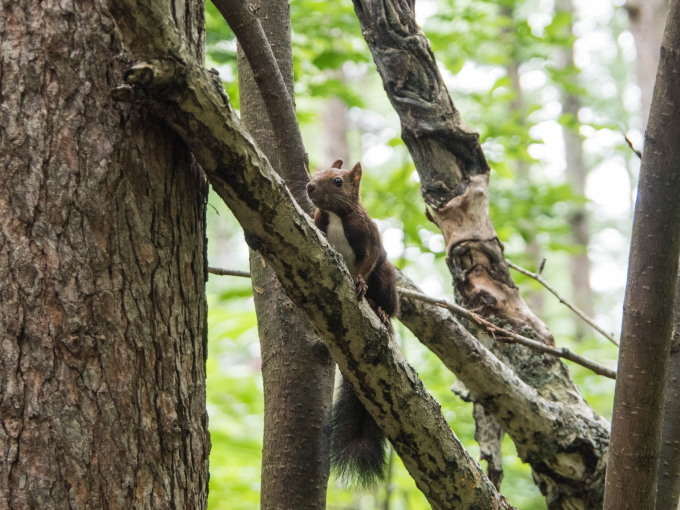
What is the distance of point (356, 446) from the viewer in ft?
9.56

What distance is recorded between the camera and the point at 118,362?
1690 mm

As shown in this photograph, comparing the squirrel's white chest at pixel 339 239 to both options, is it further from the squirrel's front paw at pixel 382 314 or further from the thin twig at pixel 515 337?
the thin twig at pixel 515 337

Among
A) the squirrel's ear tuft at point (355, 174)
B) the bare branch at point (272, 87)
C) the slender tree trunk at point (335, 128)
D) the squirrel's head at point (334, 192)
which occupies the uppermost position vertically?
the slender tree trunk at point (335, 128)

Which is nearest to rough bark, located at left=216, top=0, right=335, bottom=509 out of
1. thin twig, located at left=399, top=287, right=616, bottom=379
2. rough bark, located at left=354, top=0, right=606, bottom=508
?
thin twig, located at left=399, top=287, right=616, bottom=379

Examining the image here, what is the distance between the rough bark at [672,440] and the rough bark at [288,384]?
1259 mm

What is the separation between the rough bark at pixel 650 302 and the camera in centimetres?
205

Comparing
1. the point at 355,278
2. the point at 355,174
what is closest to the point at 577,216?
the point at 355,174

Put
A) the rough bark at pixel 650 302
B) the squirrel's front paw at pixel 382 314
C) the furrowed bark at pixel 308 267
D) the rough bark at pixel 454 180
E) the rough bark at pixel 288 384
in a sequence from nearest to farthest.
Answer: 1. the furrowed bark at pixel 308 267
2. the rough bark at pixel 650 302
3. the rough bark at pixel 288 384
4. the squirrel's front paw at pixel 382 314
5. the rough bark at pixel 454 180

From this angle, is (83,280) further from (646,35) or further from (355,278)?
(646,35)

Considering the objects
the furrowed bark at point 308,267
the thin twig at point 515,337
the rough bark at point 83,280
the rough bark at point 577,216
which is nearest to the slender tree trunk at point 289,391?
the thin twig at point 515,337

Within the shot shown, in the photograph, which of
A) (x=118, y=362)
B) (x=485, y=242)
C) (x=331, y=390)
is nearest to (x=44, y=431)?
(x=118, y=362)

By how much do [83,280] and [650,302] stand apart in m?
1.60

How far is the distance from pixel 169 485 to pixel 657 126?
1.69m

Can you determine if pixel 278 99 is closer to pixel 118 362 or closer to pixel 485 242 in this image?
pixel 118 362
